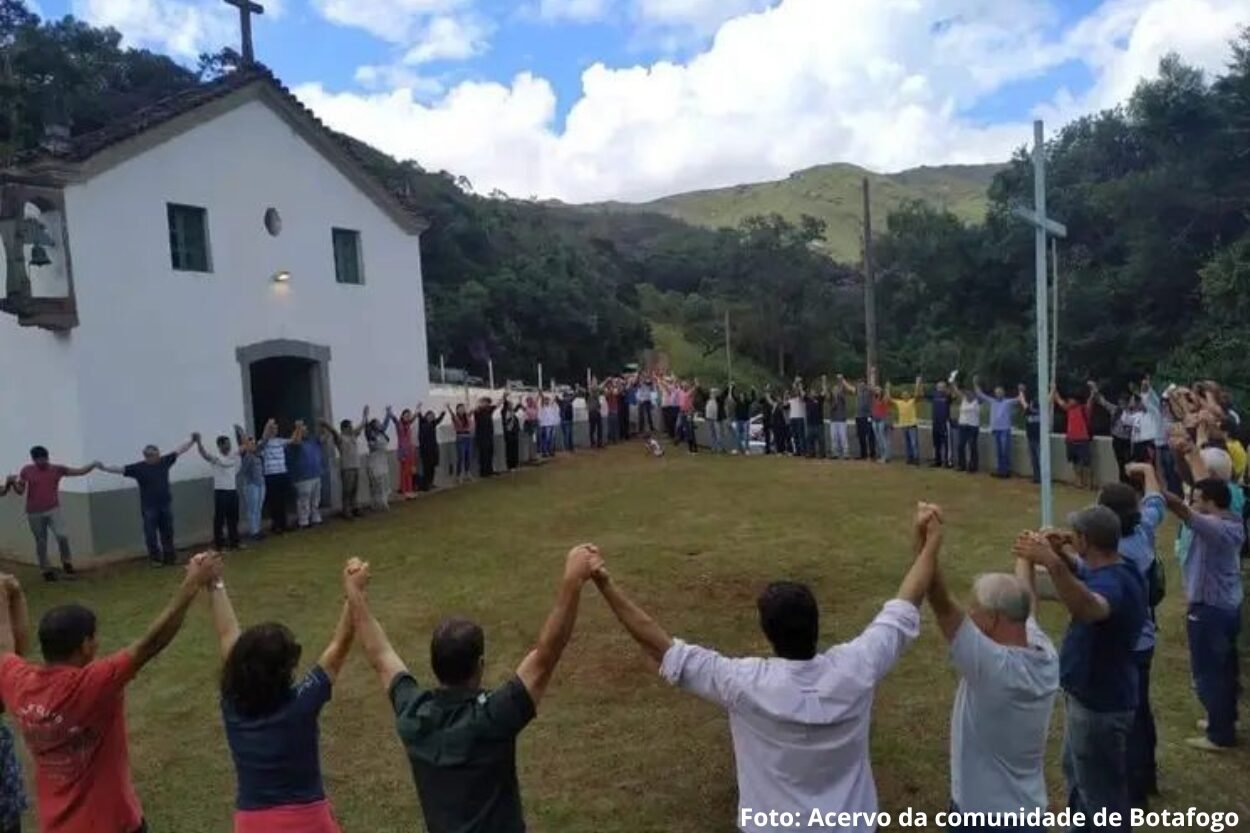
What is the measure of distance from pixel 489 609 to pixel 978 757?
695 cm

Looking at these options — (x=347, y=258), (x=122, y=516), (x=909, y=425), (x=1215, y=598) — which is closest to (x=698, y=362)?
(x=909, y=425)

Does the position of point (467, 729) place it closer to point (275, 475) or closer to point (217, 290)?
point (275, 475)

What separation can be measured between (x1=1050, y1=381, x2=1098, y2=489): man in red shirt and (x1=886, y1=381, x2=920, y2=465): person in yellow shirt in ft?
11.1

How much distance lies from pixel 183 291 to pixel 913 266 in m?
26.3

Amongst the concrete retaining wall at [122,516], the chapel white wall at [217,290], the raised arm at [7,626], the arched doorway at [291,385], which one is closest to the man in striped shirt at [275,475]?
the concrete retaining wall at [122,516]

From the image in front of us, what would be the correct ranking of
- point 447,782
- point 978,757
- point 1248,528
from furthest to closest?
point 1248,528 < point 978,757 < point 447,782

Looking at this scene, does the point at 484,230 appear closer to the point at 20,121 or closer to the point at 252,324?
the point at 20,121

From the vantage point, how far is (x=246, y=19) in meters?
17.1

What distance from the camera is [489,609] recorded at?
1025 cm

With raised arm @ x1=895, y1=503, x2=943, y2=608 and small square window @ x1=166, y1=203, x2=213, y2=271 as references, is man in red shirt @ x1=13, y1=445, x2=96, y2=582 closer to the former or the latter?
small square window @ x1=166, y1=203, x2=213, y2=271

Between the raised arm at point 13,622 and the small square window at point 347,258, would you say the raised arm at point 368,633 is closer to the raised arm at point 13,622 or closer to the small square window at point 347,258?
the raised arm at point 13,622

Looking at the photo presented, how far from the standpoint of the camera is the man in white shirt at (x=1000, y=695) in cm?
374

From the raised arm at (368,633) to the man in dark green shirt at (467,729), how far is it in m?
0.15

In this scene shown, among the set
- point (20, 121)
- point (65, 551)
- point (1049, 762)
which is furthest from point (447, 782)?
point (20, 121)
